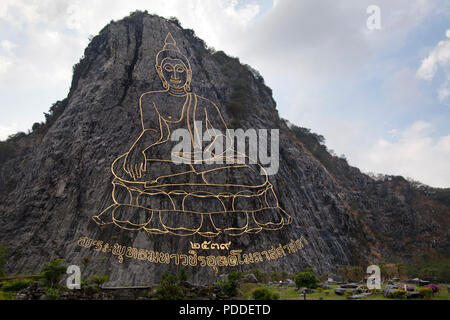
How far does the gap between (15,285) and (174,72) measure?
16.3 m

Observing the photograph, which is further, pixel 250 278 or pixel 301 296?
pixel 250 278

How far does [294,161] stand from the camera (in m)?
30.6

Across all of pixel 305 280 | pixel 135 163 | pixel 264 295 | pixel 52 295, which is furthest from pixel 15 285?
pixel 305 280

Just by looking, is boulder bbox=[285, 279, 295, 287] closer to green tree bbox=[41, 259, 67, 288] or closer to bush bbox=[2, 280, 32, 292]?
green tree bbox=[41, 259, 67, 288]

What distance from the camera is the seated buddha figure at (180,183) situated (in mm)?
18719

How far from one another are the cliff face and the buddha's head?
A: 2.89ft

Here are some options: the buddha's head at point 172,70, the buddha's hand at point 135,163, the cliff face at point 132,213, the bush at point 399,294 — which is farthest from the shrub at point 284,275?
the buddha's head at point 172,70

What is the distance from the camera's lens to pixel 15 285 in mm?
14336

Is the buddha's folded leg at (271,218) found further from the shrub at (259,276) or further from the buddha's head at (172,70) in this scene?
the buddha's head at (172,70)

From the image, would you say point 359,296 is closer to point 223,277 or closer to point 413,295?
point 413,295

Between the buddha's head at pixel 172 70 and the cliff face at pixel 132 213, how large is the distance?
2.89 feet
